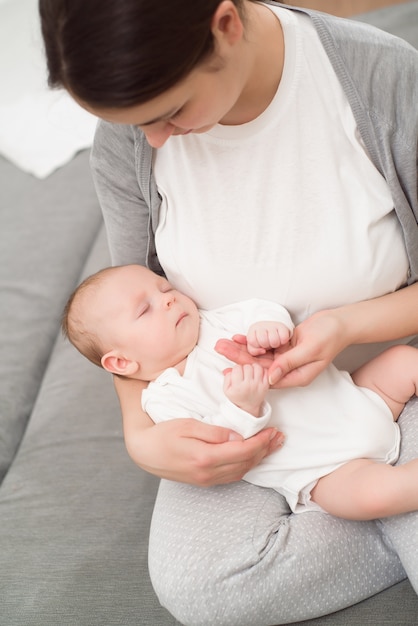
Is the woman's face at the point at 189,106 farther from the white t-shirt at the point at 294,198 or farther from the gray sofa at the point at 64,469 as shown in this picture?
the gray sofa at the point at 64,469

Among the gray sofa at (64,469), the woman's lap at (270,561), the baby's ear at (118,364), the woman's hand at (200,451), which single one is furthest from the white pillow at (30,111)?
the woman's lap at (270,561)

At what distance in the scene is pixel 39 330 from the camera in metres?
1.97

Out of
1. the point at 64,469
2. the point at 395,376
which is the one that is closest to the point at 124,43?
the point at 395,376

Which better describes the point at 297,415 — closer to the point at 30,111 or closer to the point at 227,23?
the point at 227,23

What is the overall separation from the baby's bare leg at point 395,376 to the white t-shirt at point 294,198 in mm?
136

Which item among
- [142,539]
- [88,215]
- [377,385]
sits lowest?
[142,539]

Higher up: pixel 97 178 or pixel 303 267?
pixel 97 178

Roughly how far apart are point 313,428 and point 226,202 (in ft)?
1.42

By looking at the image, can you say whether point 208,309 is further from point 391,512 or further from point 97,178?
point 391,512

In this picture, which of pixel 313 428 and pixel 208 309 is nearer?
pixel 313 428

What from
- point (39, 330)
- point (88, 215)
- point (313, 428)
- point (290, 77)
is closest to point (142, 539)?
point (313, 428)

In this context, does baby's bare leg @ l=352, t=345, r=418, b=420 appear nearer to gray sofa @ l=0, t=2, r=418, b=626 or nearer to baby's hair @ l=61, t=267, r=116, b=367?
gray sofa @ l=0, t=2, r=418, b=626

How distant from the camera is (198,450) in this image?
105 centimetres

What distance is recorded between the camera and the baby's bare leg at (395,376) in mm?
1168
